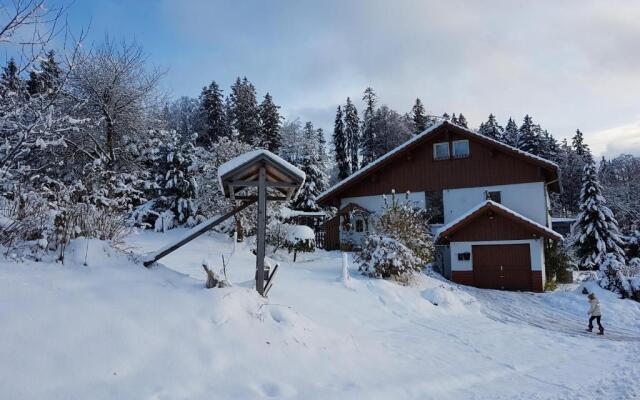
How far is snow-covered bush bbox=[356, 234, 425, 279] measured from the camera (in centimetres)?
1451

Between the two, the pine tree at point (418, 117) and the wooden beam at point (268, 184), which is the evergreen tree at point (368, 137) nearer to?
the pine tree at point (418, 117)

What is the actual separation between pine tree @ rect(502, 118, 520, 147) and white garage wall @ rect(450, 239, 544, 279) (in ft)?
132

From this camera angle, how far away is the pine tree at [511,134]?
2217 inches

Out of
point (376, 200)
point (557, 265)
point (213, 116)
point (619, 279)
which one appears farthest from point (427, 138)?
point (213, 116)

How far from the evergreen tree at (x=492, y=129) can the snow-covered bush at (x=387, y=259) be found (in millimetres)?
46096

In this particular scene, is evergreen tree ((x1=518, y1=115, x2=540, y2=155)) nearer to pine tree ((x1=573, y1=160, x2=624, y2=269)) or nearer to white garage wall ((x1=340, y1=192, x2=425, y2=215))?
pine tree ((x1=573, y1=160, x2=624, y2=269))

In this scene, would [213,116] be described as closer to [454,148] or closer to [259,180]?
[454,148]

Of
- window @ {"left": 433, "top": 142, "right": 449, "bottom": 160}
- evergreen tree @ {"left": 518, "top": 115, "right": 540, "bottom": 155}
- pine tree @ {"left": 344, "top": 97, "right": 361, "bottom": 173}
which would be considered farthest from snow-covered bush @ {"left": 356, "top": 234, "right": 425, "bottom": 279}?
evergreen tree @ {"left": 518, "top": 115, "right": 540, "bottom": 155}

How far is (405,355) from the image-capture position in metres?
7.20

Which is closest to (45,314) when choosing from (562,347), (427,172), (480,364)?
(480,364)

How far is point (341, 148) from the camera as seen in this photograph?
5238 cm

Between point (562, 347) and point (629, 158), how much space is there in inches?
2244

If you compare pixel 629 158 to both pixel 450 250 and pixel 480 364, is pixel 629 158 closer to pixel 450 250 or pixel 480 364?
pixel 450 250

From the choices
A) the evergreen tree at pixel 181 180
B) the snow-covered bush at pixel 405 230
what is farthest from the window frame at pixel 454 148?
the evergreen tree at pixel 181 180
